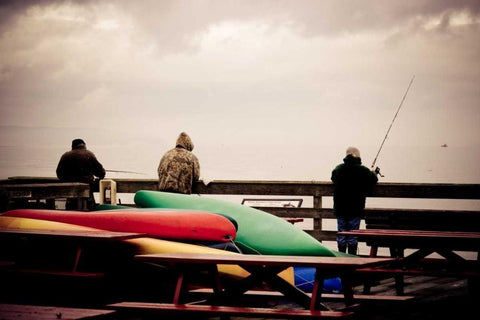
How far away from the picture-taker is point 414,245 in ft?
18.2

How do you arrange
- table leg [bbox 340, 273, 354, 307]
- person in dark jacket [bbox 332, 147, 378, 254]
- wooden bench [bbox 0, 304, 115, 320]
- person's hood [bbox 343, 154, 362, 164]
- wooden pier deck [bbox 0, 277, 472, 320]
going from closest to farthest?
wooden bench [bbox 0, 304, 115, 320], table leg [bbox 340, 273, 354, 307], wooden pier deck [bbox 0, 277, 472, 320], person in dark jacket [bbox 332, 147, 378, 254], person's hood [bbox 343, 154, 362, 164]

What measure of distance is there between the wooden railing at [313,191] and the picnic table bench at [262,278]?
337cm

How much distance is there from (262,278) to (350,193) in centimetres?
414

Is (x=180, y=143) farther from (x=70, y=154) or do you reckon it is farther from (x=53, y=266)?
(x=53, y=266)

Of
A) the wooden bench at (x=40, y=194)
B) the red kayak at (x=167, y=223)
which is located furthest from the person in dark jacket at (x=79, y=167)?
the red kayak at (x=167, y=223)

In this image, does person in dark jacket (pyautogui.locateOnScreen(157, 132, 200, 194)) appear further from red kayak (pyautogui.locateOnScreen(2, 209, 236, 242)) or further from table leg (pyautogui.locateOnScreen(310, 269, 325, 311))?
table leg (pyautogui.locateOnScreen(310, 269, 325, 311))

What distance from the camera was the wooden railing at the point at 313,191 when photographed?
7.85 m

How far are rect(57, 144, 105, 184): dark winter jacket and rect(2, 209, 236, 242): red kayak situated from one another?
499cm

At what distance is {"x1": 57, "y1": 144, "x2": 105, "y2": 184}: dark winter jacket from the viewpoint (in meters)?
10.1

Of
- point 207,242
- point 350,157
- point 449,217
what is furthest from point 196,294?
point 350,157

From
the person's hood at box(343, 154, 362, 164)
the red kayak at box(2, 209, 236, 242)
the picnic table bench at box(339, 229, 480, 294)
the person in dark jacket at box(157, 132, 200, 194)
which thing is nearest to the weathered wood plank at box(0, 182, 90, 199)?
the person in dark jacket at box(157, 132, 200, 194)

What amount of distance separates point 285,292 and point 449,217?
3.34m

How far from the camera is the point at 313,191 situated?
841 cm

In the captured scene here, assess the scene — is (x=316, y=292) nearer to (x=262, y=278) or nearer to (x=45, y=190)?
(x=262, y=278)
